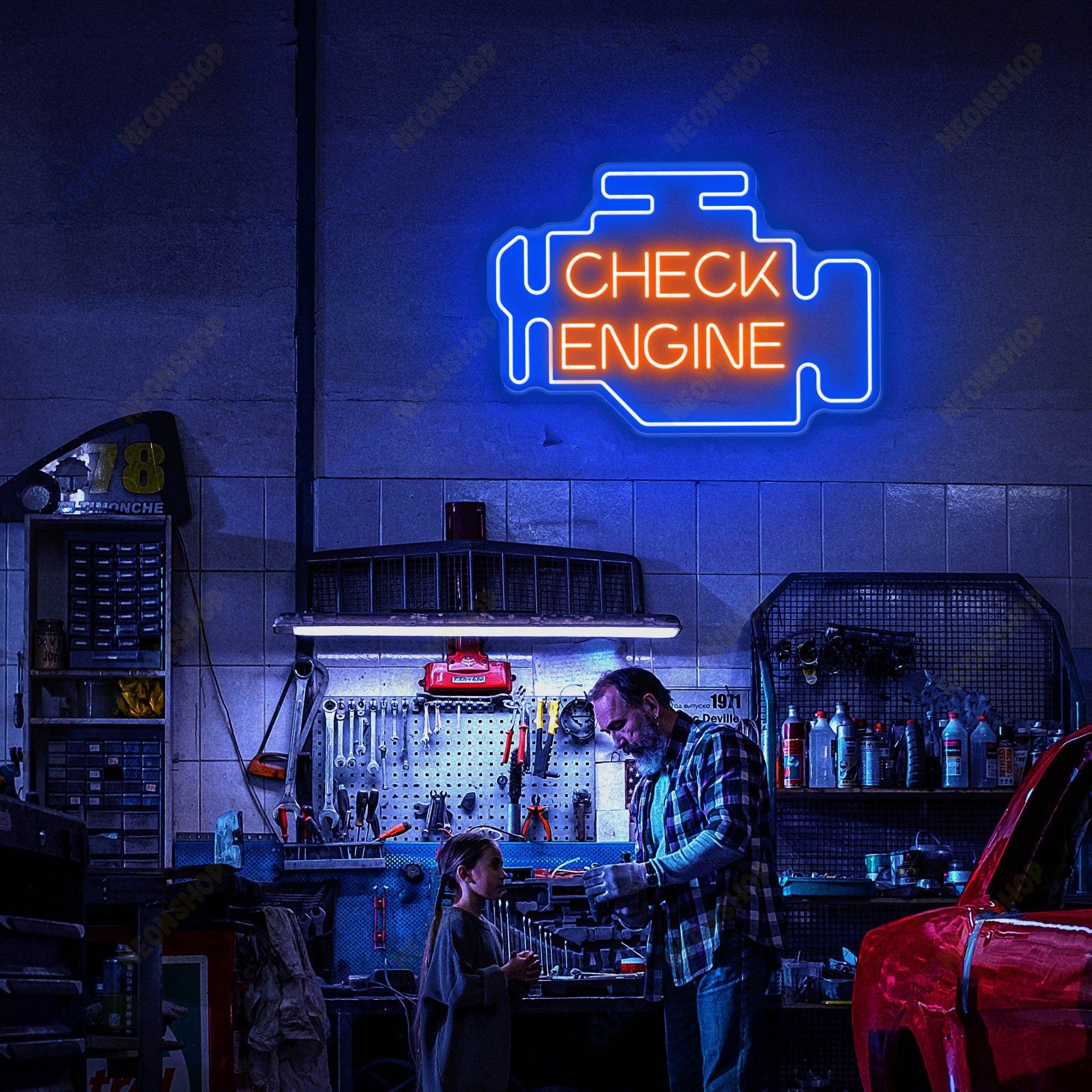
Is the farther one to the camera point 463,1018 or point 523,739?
point 523,739

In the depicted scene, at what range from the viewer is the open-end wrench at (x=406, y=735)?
5.64 meters

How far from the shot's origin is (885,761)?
558 centimetres

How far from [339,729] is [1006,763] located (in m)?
2.56


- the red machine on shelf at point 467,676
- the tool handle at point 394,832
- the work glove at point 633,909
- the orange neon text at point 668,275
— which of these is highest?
the orange neon text at point 668,275

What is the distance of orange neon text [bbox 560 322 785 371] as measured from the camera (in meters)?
6.07

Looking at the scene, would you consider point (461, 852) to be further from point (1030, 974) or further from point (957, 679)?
point (957, 679)

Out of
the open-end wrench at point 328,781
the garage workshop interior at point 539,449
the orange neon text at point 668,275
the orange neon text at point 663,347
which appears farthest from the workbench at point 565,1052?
the orange neon text at point 668,275

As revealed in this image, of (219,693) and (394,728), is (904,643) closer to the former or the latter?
(394,728)

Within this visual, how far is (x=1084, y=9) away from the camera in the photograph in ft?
20.9

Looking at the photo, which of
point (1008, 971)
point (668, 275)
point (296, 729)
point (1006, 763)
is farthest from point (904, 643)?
point (1008, 971)

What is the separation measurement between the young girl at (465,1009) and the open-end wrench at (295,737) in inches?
73.9

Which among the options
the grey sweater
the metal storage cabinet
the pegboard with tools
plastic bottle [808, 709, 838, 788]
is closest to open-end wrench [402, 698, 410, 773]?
the pegboard with tools

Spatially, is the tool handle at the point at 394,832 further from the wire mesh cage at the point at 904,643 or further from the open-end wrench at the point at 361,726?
the wire mesh cage at the point at 904,643

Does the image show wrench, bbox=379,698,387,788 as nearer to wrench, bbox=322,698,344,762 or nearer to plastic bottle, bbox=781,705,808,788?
wrench, bbox=322,698,344,762
